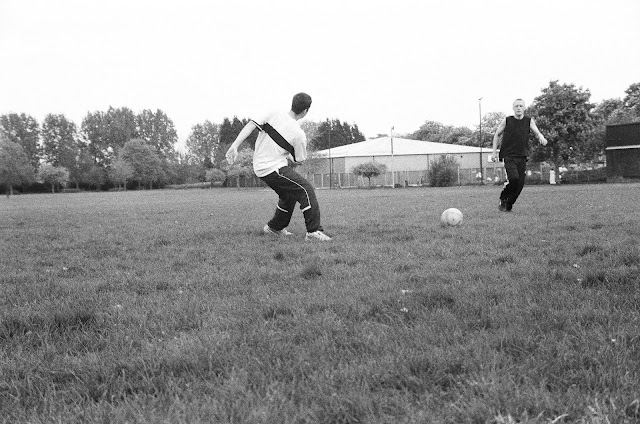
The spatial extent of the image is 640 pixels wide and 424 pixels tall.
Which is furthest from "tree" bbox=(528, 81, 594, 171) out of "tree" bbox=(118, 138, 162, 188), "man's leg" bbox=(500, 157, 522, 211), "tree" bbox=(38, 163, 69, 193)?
"tree" bbox=(38, 163, 69, 193)

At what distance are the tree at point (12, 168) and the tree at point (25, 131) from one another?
15707 mm

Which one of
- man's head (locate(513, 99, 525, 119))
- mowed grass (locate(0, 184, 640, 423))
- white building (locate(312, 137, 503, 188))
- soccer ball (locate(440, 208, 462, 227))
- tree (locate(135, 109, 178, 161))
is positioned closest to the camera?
mowed grass (locate(0, 184, 640, 423))

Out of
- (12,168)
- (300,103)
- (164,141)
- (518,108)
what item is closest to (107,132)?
(164,141)

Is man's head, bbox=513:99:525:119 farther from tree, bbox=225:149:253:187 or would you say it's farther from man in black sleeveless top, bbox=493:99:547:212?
tree, bbox=225:149:253:187

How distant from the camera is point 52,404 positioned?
2.14 m

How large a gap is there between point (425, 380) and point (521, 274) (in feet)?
8.16

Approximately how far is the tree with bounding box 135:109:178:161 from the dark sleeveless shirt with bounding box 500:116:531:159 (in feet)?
295

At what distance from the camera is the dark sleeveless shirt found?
10.1 meters

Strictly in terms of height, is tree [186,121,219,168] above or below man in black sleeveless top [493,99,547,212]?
above

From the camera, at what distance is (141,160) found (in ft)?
259

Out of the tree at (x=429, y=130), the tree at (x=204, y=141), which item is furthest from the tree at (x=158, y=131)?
the tree at (x=429, y=130)

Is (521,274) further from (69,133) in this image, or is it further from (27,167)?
(69,133)

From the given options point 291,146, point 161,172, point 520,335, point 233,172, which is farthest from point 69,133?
point 520,335

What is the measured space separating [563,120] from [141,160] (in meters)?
60.8
